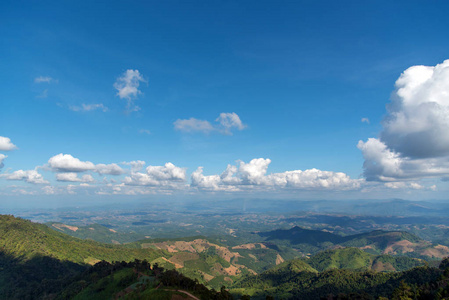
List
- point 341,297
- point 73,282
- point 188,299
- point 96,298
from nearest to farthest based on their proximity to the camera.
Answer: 1. point 188,299
2. point 341,297
3. point 96,298
4. point 73,282

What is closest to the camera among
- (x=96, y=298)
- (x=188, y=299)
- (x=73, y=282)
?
(x=188, y=299)

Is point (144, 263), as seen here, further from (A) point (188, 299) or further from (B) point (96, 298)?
(A) point (188, 299)

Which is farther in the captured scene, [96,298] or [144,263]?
[144,263]

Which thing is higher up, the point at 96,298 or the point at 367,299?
the point at 367,299

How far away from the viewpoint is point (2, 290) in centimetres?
17500

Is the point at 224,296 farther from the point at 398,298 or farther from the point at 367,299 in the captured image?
the point at 398,298

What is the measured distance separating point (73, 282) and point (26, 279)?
210 ft

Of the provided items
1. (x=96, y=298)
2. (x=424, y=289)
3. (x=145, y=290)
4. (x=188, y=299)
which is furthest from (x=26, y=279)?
(x=424, y=289)

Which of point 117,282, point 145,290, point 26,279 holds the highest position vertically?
A: point 145,290

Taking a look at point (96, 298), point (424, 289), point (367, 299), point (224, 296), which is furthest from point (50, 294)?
point (424, 289)

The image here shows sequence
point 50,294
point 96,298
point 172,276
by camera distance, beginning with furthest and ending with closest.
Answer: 1. point 50,294
2. point 96,298
3. point 172,276

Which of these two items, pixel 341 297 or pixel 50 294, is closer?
pixel 341 297

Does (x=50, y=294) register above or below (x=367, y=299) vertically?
below

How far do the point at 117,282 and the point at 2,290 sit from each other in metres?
99.1
